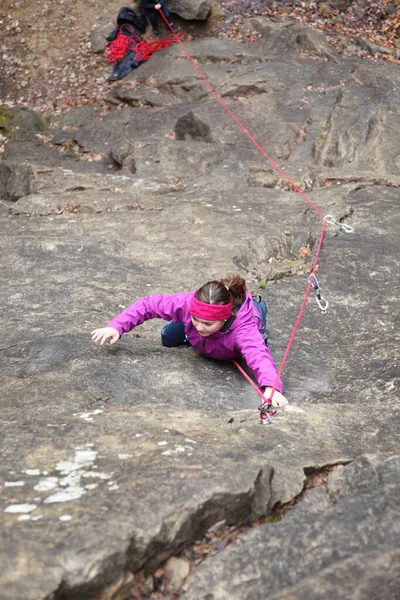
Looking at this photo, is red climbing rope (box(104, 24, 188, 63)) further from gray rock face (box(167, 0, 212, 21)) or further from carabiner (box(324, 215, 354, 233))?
carabiner (box(324, 215, 354, 233))

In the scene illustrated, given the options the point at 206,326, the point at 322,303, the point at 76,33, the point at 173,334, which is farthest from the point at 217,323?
the point at 76,33

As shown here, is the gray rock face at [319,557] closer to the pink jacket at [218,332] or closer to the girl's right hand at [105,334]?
the pink jacket at [218,332]

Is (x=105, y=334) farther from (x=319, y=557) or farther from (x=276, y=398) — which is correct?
(x=319, y=557)

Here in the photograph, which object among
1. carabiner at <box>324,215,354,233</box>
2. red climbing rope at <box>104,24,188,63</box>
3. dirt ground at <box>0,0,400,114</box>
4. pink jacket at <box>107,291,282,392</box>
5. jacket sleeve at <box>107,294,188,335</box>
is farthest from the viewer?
dirt ground at <box>0,0,400,114</box>

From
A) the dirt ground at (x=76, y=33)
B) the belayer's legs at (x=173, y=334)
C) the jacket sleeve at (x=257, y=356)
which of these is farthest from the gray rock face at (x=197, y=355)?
the dirt ground at (x=76, y=33)

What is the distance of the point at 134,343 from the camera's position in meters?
6.04

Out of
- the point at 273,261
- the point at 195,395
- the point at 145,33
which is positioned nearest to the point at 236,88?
the point at 145,33

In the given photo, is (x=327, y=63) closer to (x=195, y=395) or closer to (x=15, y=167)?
(x=15, y=167)

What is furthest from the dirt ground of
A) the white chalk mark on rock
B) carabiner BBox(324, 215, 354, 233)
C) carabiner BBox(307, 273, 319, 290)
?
the white chalk mark on rock

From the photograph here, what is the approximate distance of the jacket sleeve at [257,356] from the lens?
16.4 ft

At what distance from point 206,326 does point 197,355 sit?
714 millimetres

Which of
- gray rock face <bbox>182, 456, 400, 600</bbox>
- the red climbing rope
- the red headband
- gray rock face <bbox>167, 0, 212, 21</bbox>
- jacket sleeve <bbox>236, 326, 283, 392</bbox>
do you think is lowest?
jacket sleeve <bbox>236, 326, 283, 392</bbox>

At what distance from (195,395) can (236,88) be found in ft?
31.6

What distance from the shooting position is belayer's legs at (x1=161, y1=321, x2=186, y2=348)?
580cm
